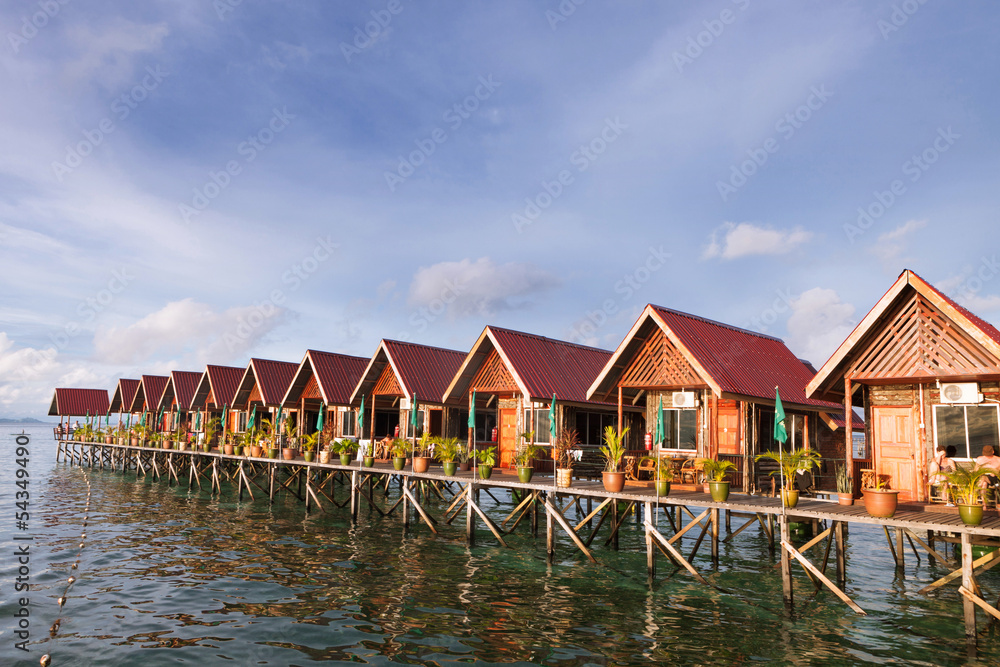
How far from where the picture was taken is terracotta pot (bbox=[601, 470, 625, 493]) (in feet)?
58.9

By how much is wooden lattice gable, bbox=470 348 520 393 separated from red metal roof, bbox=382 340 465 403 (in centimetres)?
320

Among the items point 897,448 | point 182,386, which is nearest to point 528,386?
point 897,448

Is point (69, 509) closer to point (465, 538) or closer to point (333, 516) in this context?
point (333, 516)

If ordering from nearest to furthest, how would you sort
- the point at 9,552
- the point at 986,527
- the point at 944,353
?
the point at 986,527 < the point at 944,353 < the point at 9,552

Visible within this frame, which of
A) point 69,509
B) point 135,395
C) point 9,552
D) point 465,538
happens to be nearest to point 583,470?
point 465,538

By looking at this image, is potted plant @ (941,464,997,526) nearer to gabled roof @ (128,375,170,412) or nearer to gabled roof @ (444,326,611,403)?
gabled roof @ (444,326,611,403)

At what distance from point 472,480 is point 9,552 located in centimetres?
1377

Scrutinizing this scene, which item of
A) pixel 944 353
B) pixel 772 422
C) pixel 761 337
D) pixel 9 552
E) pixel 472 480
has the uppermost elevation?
pixel 761 337

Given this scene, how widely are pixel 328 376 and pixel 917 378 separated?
2855cm

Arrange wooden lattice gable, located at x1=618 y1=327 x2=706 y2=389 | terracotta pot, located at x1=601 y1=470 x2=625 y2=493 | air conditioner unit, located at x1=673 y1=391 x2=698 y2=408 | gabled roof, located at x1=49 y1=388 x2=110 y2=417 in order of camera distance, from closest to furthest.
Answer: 1. terracotta pot, located at x1=601 y1=470 x2=625 y2=493
2. wooden lattice gable, located at x1=618 y1=327 x2=706 y2=389
3. air conditioner unit, located at x1=673 y1=391 x2=698 y2=408
4. gabled roof, located at x1=49 y1=388 x2=110 y2=417

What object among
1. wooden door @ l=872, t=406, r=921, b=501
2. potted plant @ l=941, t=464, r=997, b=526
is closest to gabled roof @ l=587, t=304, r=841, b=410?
wooden door @ l=872, t=406, r=921, b=501

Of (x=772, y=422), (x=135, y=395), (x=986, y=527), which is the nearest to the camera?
(x=986, y=527)

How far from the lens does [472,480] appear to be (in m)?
22.0

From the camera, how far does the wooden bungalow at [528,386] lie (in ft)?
86.2
